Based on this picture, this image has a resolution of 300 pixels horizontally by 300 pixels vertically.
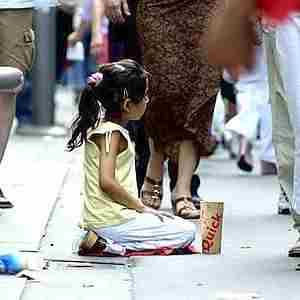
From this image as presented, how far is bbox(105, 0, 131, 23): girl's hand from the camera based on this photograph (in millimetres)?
6500

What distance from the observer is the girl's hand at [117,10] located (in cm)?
650

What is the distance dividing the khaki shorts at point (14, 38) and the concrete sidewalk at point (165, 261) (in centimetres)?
78

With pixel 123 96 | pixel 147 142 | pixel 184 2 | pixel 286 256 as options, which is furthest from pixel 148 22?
pixel 286 256

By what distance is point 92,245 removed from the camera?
17.8 ft

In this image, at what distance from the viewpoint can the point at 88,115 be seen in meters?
5.53

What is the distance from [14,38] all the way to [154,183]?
1.19 meters

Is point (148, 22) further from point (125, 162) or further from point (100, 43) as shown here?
point (100, 43)

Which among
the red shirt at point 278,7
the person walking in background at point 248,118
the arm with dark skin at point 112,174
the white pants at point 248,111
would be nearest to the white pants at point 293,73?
the arm with dark skin at point 112,174

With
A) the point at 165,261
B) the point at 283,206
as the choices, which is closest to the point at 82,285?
the point at 165,261

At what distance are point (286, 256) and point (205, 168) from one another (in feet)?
16.4

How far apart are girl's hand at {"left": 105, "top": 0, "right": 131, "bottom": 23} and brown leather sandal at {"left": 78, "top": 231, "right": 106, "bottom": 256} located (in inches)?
57.9

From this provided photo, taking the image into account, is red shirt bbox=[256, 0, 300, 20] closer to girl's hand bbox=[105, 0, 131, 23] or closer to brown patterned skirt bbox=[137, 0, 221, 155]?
girl's hand bbox=[105, 0, 131, 23]

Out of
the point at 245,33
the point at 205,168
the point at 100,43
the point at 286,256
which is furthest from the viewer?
the point at 205,168

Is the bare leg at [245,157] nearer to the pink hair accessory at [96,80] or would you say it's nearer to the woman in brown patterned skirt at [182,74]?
the woman in brown patterned skirt at [182,74]
